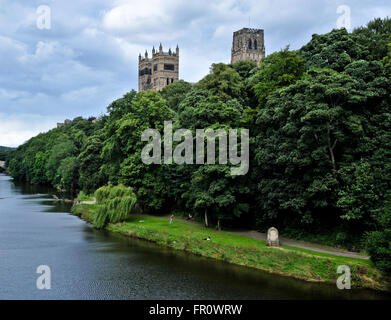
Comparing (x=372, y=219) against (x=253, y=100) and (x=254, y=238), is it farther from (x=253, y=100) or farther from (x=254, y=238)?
(x=253, y=100)

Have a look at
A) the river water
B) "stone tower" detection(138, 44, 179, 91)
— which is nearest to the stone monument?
the river water

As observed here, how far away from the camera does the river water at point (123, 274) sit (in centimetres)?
2388

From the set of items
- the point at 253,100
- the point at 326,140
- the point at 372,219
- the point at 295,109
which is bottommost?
the point at 372,219

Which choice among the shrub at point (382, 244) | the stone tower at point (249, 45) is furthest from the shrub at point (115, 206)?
the stone tower at point (249, 45)

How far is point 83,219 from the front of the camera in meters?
51.9

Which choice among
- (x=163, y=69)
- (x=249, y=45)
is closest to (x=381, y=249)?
(x=249, y=45)
